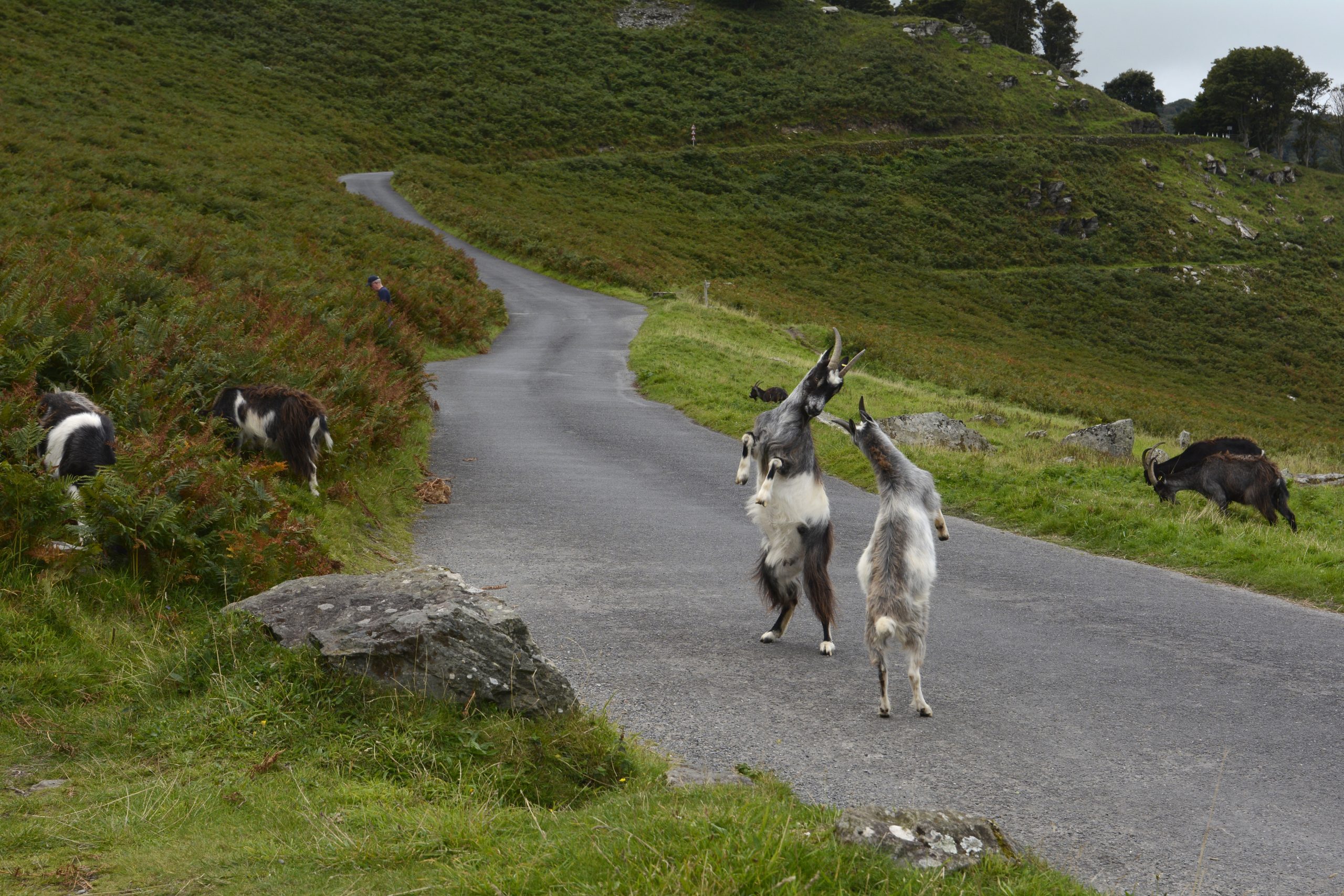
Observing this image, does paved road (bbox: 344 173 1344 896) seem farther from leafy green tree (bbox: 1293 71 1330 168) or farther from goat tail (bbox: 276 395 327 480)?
leafy green tree (bbox: 1293 71 1330 168)

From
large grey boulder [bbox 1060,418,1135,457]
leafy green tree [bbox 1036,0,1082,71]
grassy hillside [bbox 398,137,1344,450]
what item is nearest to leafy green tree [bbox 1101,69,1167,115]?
leafy green tree [bbox 1036,0,1082,71]

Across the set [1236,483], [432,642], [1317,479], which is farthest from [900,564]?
[1317,479]

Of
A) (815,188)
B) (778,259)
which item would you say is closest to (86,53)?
(778,259)

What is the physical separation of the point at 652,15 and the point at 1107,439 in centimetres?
8430

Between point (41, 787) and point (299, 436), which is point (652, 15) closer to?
point (299, 436)

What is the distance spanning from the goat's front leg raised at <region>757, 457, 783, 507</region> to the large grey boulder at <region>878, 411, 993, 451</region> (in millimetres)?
10387

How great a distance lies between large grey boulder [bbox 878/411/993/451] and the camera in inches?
682

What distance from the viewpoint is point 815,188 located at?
70.2 m

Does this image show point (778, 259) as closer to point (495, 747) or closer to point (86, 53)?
point (86, 53)

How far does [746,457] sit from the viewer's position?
7.33 metres

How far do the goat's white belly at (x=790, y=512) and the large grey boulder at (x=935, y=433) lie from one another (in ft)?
33.7

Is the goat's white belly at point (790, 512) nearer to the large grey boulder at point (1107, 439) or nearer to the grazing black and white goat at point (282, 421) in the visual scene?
the grazing black and white goat at point (282, 421)

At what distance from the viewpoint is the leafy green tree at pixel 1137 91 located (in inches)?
4779

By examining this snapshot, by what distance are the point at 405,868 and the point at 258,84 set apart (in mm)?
68507
